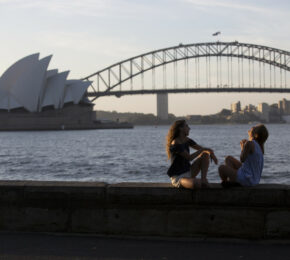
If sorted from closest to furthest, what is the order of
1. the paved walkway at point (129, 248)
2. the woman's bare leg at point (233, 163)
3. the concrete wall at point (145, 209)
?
the paved walkway at point (129, 248) → the concrete wall at point (145, 209) → the woman's bare leg at point (233, 163)

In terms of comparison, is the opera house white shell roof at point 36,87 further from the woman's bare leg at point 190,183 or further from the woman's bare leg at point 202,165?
the woman's bare leg at point 190,183

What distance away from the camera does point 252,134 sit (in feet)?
14.7

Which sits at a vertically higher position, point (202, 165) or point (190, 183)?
point (202, 165)

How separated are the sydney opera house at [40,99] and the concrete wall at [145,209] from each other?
62.3m

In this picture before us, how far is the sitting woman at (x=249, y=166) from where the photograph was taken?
434 centimetres

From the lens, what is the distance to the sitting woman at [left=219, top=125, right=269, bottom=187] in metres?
4.34

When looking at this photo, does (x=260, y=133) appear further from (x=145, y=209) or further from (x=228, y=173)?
(x=145, y=209)

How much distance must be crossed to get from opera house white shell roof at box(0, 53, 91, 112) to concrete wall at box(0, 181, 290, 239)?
204 ft

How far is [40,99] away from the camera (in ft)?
239

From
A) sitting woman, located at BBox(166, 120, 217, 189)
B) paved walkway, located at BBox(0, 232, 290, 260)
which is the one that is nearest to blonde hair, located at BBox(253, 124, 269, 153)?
sitting woman, located at BBox(166, 120, 217, 189)

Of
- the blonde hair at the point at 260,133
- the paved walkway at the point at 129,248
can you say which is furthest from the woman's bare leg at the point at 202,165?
the paved walkway at the point at 129,248

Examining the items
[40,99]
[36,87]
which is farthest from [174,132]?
[40,99]

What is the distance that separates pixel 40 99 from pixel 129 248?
70806mm

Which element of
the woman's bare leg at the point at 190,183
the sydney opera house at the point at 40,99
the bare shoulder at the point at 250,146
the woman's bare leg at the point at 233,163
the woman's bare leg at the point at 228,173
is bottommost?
the woman's bare leg at the point at 190,183
